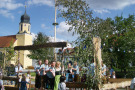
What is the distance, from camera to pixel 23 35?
166 feet

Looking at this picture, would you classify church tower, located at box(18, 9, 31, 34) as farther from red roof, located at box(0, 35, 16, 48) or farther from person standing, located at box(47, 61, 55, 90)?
person standing, located at box(47, 61, 55, 90)

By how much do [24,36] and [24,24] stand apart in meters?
5.84

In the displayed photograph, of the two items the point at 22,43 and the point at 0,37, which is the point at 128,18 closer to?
the point at 22,43

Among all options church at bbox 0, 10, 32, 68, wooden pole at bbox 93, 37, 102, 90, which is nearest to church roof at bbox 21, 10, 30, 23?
church at bbox 0, 10, 32, 68

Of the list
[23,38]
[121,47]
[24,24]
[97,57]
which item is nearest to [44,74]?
[97,57]

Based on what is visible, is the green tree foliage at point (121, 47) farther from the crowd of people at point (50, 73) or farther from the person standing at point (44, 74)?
the person standing at point (44, 74)

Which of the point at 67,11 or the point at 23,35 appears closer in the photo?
the point at 67,11

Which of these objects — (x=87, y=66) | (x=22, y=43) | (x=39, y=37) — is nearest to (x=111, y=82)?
(x=87, y=66)

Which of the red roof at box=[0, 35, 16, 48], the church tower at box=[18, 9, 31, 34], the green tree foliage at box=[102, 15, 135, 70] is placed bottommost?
the green tree foliage at box=[102, 15, 135, 70]

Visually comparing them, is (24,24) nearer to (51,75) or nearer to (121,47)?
(121,47)

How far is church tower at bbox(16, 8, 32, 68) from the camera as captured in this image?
47812mm

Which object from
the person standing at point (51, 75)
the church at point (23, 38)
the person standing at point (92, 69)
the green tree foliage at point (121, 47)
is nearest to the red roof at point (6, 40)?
the church at point (23, 38)

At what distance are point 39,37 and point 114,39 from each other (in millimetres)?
15967

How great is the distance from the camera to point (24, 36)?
165 ft
